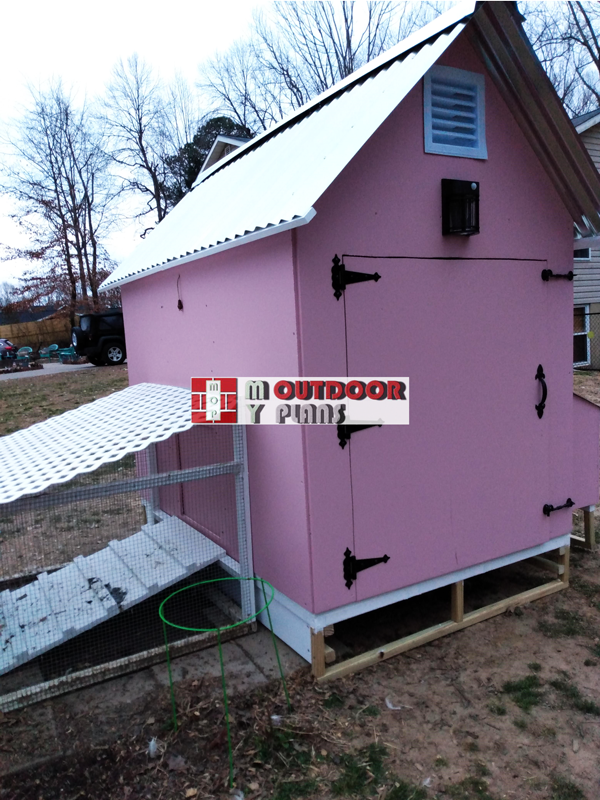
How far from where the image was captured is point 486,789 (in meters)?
2.71

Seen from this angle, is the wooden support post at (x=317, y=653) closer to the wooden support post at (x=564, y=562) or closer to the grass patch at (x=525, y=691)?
the grass patch at (x=525, y=691)

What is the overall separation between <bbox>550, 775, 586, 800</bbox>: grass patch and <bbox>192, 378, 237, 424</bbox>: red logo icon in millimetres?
2487

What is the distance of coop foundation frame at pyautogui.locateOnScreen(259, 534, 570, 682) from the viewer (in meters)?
3.53

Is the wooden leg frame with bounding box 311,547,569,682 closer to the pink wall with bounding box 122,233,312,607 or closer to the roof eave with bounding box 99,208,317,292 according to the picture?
the pink wall with bounding box 122,233,312,607

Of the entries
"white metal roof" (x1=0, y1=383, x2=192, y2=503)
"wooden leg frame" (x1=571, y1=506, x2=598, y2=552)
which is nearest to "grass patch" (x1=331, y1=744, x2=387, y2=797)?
"white metal roof" (x1=0, y1=383, x2=192, y2=503)

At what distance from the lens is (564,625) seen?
411 centimetres

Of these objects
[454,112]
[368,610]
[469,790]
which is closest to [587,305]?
[454,112]

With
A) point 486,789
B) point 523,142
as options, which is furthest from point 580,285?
point 486,789

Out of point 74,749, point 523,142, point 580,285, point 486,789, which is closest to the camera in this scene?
point 486,789

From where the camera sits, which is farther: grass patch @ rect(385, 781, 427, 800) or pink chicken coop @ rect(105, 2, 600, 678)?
pink chicken coop @ rect(105, 2, 600, 678)

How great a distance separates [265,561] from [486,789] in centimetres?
174

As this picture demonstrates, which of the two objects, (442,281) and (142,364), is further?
(142,364)

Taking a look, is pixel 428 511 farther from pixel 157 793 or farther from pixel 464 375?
pixel 157 793

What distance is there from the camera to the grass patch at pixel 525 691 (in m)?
3.31
